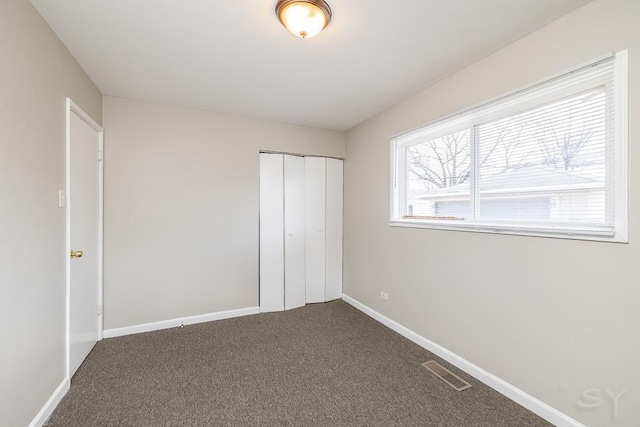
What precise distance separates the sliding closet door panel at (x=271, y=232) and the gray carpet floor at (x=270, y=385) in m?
0.69

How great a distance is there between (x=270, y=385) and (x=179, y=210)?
216 centimetres

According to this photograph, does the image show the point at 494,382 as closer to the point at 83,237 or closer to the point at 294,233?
the point at 294,233

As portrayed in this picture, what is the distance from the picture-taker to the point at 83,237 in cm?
246

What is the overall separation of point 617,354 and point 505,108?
170 centimetres

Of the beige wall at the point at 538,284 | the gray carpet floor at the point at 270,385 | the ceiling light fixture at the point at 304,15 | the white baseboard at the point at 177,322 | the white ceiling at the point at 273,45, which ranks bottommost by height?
Result: the gray carpet floor at the point at 270,385

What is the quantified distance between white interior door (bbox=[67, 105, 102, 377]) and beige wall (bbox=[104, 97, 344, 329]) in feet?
0.55

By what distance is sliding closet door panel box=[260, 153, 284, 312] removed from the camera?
3.70 meters

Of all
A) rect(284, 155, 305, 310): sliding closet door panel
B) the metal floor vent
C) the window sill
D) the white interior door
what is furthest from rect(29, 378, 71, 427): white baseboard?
the window sill

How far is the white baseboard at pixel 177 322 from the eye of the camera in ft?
9.70

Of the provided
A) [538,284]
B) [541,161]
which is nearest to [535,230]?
[538,284]

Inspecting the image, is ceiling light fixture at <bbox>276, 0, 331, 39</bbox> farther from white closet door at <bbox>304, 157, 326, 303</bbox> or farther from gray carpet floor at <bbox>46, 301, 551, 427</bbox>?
gray carpet floor at <bbox>46, 301, 551, 427</bbox>

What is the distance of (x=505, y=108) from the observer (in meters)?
2.12

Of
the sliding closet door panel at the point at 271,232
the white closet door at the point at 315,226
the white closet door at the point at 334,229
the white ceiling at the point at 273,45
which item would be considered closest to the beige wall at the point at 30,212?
the white ceiling at the point at 273,45

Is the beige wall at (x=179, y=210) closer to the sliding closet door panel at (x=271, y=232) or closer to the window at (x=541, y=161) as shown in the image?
the sliding closet door panel at (x=271, y=232)
